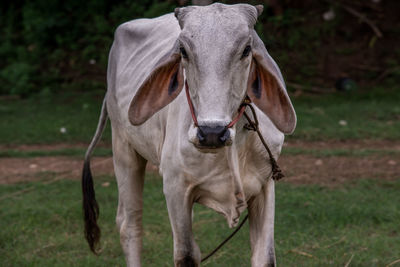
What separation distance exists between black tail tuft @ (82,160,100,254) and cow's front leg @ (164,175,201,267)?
1.19m

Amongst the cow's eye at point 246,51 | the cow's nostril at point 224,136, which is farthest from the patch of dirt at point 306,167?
the cow's nostril at point 224,136

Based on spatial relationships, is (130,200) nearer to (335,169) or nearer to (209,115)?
(209,115)

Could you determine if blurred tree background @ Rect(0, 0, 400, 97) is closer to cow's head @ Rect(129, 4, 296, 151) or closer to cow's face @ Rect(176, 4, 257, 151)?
cow's head @ Rect(129, 4, 296, 151)

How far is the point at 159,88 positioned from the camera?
2910mm

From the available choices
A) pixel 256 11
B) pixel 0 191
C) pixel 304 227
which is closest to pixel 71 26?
pixel 0 191

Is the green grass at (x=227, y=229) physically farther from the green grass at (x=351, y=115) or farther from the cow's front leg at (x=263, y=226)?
the green grass at (x=351, y=115)

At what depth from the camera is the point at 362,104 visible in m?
8.85

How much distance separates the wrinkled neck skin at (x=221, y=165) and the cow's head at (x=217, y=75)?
0.18 m

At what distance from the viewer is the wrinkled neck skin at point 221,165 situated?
2.95 meters

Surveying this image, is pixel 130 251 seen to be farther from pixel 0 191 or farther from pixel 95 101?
pixel 95 101

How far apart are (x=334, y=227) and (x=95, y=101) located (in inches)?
228

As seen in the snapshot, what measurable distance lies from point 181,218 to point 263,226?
383mm

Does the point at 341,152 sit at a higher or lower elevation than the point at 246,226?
lower

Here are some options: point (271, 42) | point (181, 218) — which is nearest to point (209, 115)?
point (181, 218)
